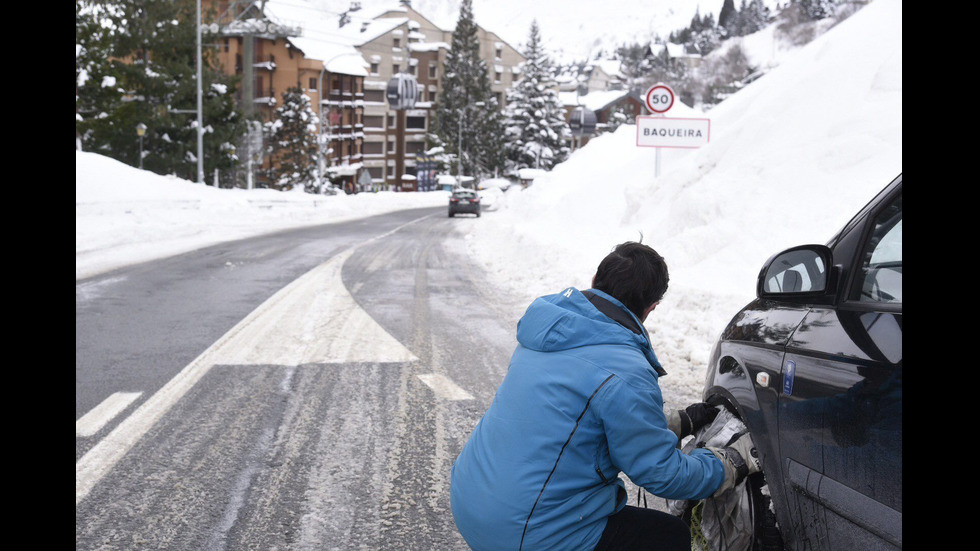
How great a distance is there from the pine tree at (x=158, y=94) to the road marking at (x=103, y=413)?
141ft

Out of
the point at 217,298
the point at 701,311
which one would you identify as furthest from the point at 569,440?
the point at 217,298

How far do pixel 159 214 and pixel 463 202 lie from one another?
17551 mm

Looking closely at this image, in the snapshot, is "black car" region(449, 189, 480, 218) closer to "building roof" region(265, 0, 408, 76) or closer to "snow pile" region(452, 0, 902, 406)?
"snow pile" region(452, 0, 902, 406)

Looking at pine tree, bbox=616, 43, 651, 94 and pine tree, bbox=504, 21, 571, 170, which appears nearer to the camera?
pine tree, bbox=504, 21, 571, 170

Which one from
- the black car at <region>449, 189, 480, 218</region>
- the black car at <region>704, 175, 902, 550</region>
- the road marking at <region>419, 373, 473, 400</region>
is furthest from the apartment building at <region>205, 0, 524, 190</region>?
the black car at <region>704, 175, 902, 550</region>

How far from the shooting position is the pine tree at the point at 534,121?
80000 mm

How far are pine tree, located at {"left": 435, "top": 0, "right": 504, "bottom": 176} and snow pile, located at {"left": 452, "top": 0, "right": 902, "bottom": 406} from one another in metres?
68.5

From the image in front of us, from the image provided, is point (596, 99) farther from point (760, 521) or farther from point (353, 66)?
point (760, 521)

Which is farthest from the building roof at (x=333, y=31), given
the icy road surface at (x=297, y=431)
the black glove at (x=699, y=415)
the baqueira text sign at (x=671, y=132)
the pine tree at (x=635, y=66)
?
the black glove at (x=699, y=415)

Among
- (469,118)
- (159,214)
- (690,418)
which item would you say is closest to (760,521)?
(690,418)

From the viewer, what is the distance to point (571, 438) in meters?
2.59

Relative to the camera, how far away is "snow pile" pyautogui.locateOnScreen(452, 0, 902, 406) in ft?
34.7

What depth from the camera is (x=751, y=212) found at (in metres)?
13.7

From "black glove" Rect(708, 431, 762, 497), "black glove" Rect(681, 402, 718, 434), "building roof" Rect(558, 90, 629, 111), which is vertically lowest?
"black glove" Rect(708, 431, 762, 497)
